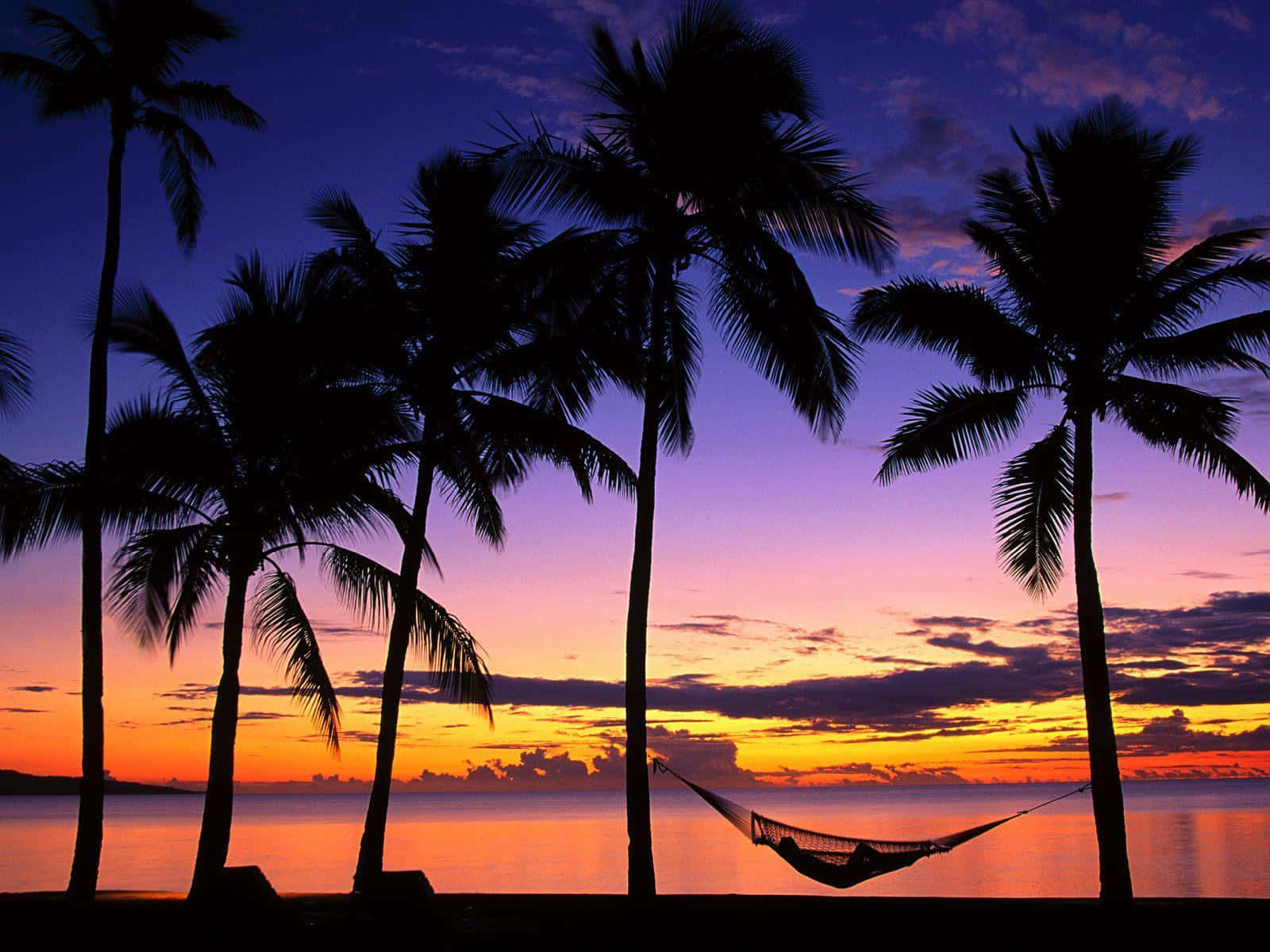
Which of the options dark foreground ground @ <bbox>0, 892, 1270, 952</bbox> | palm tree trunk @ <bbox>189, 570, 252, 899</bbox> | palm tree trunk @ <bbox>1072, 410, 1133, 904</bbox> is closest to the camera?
dark foreground ground @ <bbox>0, 892, 1270, 952</bbox>

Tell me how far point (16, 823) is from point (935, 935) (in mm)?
83961

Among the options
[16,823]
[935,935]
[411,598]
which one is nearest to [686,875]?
[411,598]

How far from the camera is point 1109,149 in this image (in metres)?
12.6

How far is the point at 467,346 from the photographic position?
14555 mm

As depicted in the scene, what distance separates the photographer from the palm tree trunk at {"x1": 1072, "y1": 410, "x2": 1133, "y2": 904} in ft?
37.6

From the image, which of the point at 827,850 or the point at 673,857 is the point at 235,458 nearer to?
the point at 827,850

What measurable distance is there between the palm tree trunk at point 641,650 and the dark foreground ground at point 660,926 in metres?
0.44

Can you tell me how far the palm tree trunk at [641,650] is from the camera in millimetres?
11578

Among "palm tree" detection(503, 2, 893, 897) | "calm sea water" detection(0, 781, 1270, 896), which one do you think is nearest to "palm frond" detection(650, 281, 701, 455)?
"palm tree" detection(503, 2, 893, 897)

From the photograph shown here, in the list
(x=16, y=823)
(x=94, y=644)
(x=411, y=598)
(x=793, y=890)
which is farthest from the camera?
(x=16, y=823)

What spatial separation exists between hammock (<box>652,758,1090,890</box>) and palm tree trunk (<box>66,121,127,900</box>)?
5.62m

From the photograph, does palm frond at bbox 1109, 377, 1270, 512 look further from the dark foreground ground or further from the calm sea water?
the calm sea water

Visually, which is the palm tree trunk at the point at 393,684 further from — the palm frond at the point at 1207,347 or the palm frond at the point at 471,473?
the palm frond at the point at 1207,347

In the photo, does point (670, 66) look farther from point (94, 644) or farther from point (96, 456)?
point (94, 644)
